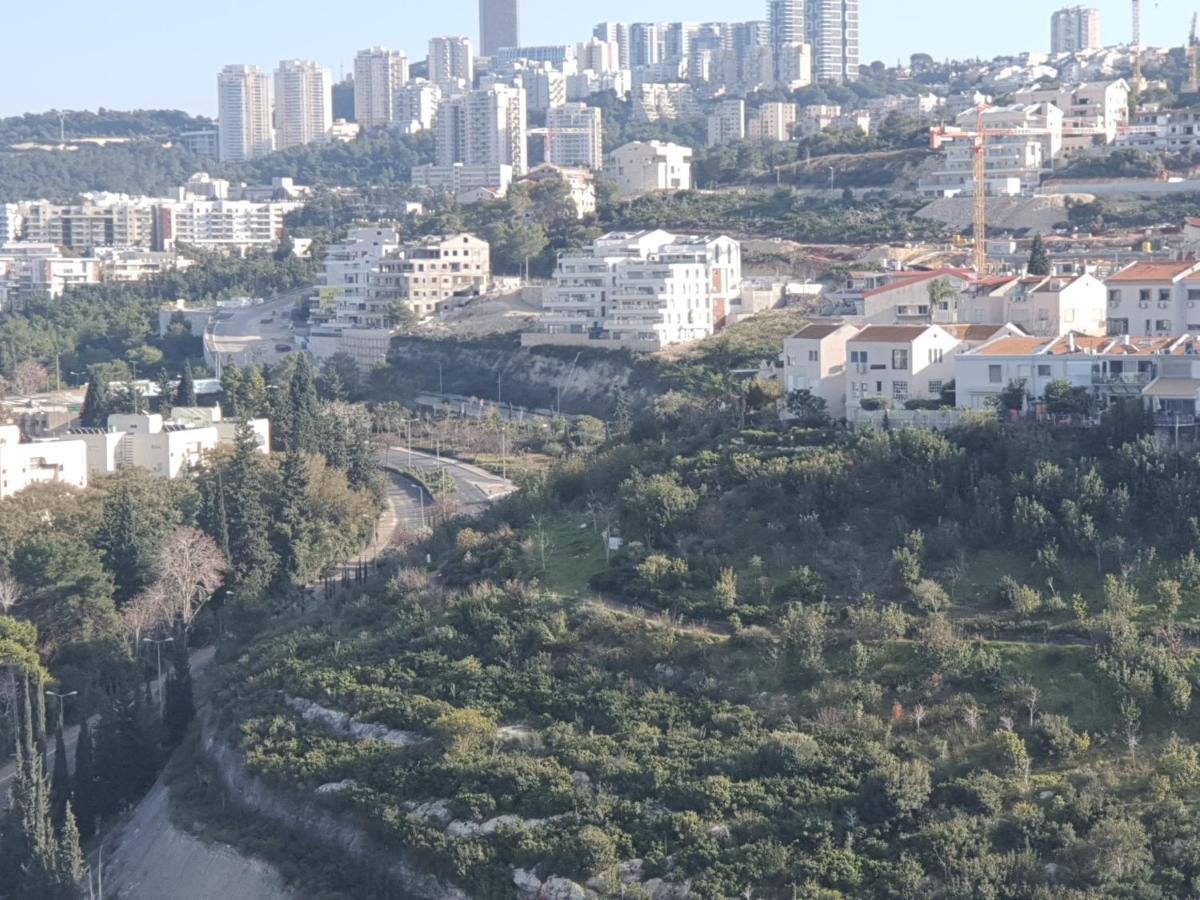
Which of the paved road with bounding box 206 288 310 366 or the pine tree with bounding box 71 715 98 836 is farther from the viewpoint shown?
the paved road with bounding box 206 288 310 366

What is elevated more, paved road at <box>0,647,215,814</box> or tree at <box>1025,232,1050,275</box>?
tree at <box>1025,232,1050,275</box>

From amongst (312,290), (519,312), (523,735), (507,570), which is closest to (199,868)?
(523,735)

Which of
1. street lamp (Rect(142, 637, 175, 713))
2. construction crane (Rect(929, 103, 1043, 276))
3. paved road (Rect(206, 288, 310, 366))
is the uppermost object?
construction crane (Rect(929, 103, 1043, 276))

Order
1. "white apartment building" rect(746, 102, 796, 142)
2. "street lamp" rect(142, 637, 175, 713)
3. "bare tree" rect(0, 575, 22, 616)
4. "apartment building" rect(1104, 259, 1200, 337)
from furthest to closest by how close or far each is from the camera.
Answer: "white apartment building" rect(746, 102, 796, 142) → "bare tree" rect(0, 575, 22, 616) → "apartment building" rect(1104, 259, 1200, 337) → "street lamp" rect(142, 637, 175, 713)

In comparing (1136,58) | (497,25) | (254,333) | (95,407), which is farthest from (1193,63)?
(497,25)

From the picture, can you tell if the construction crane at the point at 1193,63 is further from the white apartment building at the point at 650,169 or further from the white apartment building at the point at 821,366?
the white apartment building at the point at 821,366

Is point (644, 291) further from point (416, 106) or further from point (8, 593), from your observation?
point (416, 106)

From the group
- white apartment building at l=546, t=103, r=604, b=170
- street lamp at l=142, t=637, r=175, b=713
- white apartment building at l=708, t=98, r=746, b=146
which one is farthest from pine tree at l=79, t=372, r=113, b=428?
white apartment building at l=708, t=98, r=746, b=146

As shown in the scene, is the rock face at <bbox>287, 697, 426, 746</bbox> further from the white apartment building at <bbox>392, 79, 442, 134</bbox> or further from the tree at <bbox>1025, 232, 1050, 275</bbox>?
the white apartment building at <bbox>392, 79, 442, 134</bbox>
